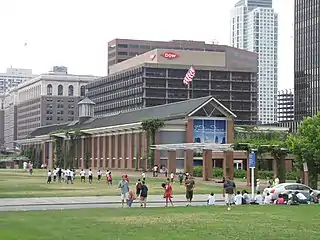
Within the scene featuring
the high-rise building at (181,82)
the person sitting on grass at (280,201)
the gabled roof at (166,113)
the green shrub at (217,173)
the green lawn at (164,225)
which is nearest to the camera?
the green lawn at (164,225)

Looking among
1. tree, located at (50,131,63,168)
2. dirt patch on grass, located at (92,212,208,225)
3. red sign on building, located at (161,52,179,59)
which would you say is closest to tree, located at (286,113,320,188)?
dirt patch on grass, located at (92,212,208,225)

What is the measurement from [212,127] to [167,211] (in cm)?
6406

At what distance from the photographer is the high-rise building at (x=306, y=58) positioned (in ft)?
573

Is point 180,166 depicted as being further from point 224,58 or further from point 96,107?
point 96,107

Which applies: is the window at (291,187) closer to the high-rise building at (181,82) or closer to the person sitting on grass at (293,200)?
the person sitting on grass at (293,200)

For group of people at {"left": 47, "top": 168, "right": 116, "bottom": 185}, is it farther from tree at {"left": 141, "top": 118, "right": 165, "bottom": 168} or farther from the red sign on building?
the red sign on building

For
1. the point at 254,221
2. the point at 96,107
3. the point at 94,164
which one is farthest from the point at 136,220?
the point at 96,107

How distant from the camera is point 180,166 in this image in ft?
325

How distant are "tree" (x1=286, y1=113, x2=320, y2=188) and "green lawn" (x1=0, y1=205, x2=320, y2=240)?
20082mm

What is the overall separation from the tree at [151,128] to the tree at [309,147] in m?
40.8

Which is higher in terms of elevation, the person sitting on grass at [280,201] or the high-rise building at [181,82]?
the high-rise building at [181,82]

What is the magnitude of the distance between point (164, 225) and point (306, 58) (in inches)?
6295

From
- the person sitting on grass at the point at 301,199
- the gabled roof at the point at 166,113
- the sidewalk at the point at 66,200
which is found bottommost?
the sidewalk at the point at 66,200

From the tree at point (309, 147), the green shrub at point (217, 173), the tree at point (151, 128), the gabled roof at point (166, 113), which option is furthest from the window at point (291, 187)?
the tree at point (151, 128)
